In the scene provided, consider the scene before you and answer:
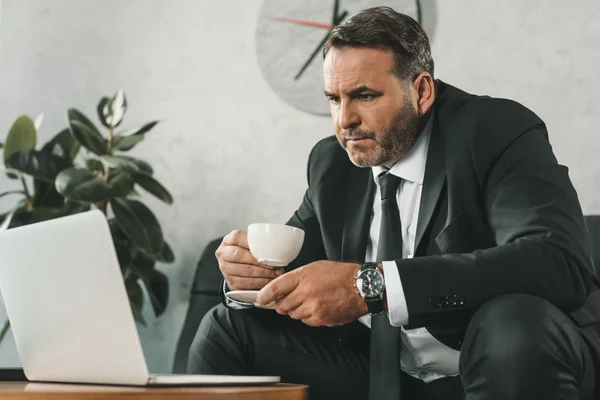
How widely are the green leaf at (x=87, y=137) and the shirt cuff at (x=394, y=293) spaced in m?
1.56

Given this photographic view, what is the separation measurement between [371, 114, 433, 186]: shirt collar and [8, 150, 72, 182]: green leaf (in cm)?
132

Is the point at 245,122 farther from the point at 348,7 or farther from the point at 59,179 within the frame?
the point at 59,179

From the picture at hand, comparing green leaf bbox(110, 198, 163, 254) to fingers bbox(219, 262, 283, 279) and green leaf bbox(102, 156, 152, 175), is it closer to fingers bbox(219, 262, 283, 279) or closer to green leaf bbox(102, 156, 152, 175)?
green leaf bbox(102, 156, 152, 175)

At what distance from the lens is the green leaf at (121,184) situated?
2.37 meters

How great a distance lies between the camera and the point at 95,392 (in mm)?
824

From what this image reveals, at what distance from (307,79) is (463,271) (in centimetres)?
172

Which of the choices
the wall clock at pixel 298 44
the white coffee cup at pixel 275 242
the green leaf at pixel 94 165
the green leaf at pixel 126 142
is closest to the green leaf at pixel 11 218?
the green leaf at pixel 94 165

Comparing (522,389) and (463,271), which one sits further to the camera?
(463,271)

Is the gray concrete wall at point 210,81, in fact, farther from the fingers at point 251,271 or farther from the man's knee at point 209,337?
the fingers at point 251,271


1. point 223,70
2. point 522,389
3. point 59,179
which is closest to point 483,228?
point 522,389

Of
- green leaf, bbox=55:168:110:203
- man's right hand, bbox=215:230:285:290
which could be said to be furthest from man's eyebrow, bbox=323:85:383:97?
green leaf, bbox=55:168:110:203

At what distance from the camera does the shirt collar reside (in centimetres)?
152

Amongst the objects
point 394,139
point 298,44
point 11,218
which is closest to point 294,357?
point 394,139

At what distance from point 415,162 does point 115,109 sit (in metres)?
A: 1.36
